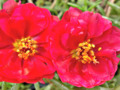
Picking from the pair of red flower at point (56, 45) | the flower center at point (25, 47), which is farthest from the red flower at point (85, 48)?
the flower center at point (25, 47)

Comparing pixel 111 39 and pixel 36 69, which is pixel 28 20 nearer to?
pixel 36 69

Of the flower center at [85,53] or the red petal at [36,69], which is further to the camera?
the flower center at [85,53]

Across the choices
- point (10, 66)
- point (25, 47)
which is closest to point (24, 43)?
point (25, 47)

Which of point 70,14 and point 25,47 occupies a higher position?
point 70,14

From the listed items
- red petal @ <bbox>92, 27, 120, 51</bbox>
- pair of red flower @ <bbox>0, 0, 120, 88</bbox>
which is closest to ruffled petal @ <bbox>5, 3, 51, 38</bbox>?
pair of red flower @ <bbox>0, 0, 120, 88</bbox>

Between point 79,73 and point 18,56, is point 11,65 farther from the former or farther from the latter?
point 79,73

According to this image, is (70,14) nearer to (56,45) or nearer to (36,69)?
(56,45)

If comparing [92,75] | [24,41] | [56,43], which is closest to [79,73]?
[92,75]

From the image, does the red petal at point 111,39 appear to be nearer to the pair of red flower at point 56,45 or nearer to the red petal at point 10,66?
the pair of red flower at point 56,45
